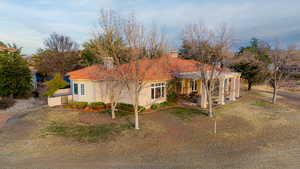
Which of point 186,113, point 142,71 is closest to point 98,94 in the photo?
point 142,71

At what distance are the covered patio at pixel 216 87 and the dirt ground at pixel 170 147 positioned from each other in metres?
4.05

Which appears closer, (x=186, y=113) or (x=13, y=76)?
(x=186, y=113)

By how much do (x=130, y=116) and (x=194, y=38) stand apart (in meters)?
7.14

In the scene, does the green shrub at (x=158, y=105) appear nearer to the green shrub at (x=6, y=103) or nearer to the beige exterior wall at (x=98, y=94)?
the beige exterior wall at (x=98, y=94)

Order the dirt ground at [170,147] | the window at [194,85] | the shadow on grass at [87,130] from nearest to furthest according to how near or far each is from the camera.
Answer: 1. the dirt ground at [170,147]
2. the shadow on grass at [87,130]
3. the window at [194,85]

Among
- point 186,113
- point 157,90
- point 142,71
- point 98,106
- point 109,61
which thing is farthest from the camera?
point 157,90

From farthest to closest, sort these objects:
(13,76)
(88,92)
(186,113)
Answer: (13,76)
(88,92)
(186,113)

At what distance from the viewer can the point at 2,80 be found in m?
18.9

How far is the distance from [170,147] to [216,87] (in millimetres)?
9062

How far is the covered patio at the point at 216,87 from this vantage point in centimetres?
1430

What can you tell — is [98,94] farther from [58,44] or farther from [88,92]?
[58,44]

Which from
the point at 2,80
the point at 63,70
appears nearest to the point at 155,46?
the point at 2,80

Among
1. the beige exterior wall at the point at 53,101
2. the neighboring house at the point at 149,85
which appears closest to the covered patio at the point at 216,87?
the neighboring house at the point at 149,85

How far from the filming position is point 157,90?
14852 millimetres
